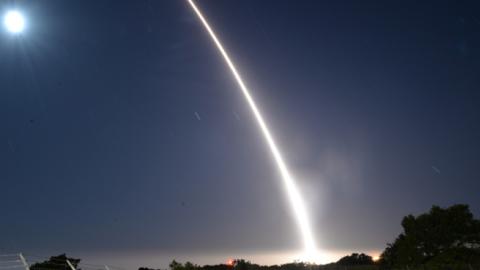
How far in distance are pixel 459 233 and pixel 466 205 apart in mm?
4265

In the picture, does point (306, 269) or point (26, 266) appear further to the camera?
point (306, 269)

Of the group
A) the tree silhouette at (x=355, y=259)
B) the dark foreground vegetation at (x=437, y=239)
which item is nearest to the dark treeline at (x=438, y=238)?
the dark foreground vegetation at (x=437, y=239)

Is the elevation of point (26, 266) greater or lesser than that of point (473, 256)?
lesser

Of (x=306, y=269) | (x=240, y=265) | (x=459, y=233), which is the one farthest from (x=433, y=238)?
(x=240, y=265)

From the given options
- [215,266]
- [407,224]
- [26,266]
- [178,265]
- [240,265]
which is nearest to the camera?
[26,266]

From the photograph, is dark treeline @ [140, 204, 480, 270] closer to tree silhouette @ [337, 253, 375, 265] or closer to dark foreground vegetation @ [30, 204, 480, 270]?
dark foreground vegetation @ [30, 204, 480, 270]

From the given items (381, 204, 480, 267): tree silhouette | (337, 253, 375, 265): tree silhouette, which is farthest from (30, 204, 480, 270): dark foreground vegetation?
(337, 253, 375, 265): tree silhouette

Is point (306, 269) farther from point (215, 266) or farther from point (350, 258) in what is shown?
point (350, 258)

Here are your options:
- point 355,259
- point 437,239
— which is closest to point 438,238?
point 437,239

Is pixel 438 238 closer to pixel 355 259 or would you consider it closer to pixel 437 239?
pixel 437 239

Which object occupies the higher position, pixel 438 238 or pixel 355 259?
pixel 355 259

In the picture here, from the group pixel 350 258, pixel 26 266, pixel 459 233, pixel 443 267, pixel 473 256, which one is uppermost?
pixel 350 258

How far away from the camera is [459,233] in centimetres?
5425

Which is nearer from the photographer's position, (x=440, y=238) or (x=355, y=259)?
(x=440, y=238)
